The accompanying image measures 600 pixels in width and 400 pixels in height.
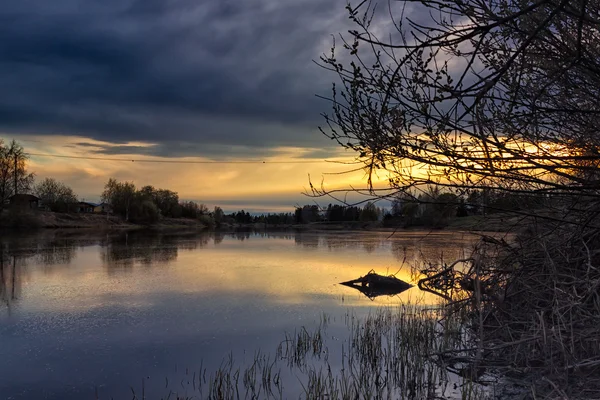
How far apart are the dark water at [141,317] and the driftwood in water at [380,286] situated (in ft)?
1.43

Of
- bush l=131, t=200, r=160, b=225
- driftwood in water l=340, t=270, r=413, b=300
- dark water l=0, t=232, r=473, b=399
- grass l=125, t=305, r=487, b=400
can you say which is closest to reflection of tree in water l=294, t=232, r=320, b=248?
dark water l=0, t=232, r=473, b=399

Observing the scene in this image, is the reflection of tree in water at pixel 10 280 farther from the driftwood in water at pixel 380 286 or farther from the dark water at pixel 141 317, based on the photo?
the driftwood in water at pixel 380 286

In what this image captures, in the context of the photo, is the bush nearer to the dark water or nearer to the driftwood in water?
the dark water

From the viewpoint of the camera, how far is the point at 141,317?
10.9 metres

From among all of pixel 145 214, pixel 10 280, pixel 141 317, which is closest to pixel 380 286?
pixel 141 317

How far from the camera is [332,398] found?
5.61 meters

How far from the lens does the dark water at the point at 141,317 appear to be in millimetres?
7059

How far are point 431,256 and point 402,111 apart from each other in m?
20.1

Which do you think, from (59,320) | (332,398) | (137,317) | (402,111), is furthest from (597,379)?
(59,320)

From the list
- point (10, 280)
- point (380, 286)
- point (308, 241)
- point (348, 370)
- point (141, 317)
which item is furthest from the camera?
point (308, 241)

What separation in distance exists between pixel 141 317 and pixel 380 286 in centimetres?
752

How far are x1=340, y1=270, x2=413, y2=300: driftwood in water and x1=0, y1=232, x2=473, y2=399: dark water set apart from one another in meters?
0.43

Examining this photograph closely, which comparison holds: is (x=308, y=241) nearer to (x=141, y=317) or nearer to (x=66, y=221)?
(x=141, y=317)

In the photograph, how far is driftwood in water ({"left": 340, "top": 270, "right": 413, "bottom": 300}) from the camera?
1440 cm
